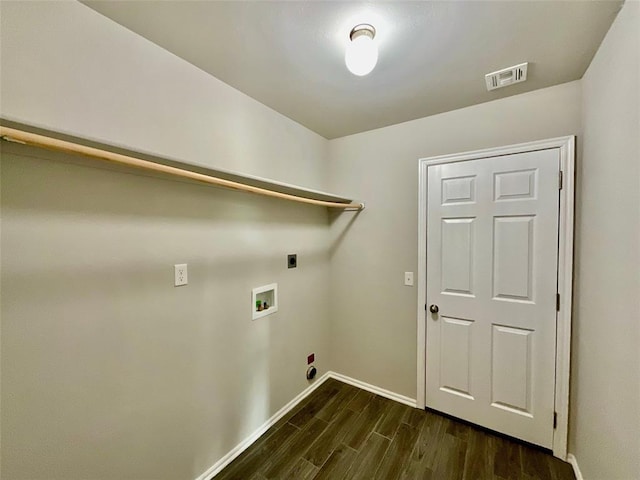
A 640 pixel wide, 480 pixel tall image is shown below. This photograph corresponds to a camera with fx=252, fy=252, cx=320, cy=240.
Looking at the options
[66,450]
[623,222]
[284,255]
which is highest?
[623,222]

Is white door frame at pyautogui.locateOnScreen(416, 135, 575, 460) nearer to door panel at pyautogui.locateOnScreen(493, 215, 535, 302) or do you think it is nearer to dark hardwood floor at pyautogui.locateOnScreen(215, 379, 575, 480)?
door panel at pyautogui.locateOnScreen(493, 215, 535, 302)

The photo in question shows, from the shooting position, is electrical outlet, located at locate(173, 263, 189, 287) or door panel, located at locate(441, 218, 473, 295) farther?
door panel, located at locate(441, 218, 473, 295)

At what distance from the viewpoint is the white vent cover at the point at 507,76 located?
147 centimetres

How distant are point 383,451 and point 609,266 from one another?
1.68m

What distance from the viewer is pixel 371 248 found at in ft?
7.70

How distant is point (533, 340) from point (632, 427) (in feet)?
2.57

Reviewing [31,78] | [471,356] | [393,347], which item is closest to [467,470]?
[471,356]

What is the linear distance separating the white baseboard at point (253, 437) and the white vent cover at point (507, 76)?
273 cm

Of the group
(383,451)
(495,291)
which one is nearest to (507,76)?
(495,291)

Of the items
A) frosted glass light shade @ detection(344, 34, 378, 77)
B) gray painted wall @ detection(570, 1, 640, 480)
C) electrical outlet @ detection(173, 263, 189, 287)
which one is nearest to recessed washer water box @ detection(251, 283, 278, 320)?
electrical outlet @ detection(173, 263, 189, 287)

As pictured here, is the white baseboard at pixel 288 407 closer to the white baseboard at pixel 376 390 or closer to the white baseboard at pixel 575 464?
the white baseboard at pixel 376 390

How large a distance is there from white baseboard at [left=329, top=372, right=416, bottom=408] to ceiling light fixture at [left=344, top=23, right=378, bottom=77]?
8.07ft

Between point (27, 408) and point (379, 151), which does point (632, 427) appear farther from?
point (27, 408)

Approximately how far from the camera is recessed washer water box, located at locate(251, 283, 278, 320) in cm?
181
